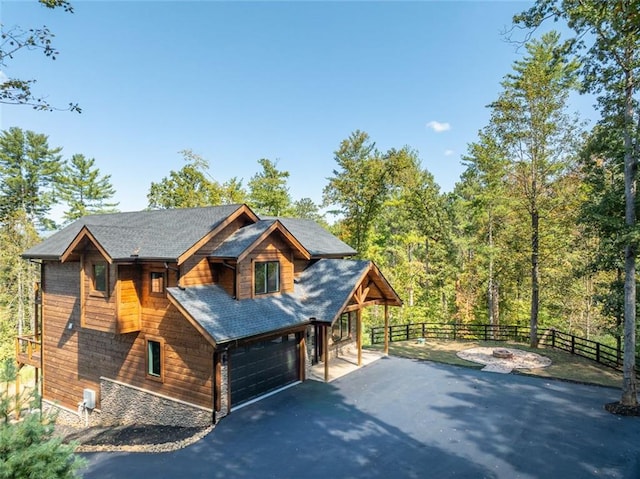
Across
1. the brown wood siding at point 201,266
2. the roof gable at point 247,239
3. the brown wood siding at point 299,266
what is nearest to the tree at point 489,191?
the brown wood siding at point 299,266

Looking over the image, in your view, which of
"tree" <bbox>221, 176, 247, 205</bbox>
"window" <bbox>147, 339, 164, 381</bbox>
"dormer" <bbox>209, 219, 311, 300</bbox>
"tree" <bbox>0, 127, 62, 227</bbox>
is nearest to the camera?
"window" <bbox>147, 339, 164, 381</bbox>

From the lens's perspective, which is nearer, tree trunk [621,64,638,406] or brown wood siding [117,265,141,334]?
tree trunk [621,64,638,406]

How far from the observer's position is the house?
10695mm

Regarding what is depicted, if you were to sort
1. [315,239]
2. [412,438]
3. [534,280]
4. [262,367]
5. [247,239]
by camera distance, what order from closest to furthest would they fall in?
[412,438]
[262,367]
[247,239]
[534,280]
[315,239]

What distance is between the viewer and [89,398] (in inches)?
526

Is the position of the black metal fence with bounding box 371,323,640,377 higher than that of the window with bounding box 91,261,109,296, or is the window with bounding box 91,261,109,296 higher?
the window with bounding box 91,261,109,296

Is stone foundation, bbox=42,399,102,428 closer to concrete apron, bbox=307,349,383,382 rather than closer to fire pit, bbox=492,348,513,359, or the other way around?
concrete apron, bbox=307,349,383,382

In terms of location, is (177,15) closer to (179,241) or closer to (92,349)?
(179,241)

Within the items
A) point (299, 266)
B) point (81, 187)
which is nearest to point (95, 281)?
point (299, 266)

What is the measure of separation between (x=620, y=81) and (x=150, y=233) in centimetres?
1565

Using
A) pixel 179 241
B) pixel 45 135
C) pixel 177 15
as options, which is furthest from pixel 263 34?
pixel 45 135

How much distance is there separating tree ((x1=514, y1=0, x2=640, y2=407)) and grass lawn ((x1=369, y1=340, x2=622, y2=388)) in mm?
2745

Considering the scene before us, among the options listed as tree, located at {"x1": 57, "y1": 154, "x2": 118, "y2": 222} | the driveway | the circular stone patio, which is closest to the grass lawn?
the circular stone patio

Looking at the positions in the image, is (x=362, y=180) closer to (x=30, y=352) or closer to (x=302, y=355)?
(x=302, y=355)
